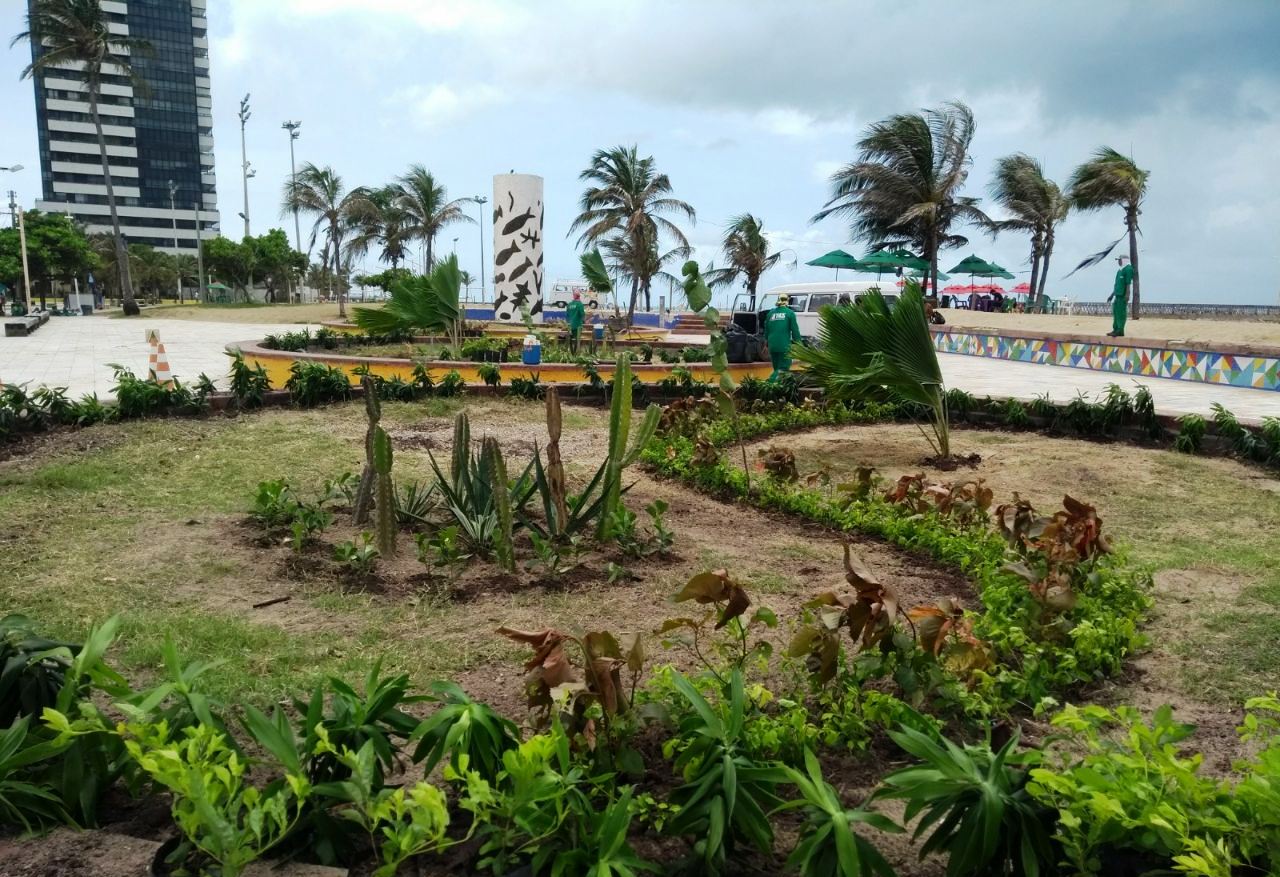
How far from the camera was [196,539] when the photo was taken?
4758 mm

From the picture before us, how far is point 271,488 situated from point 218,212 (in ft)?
377

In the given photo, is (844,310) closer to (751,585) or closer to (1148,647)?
(751,585)

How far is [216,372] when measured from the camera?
16.4 metres

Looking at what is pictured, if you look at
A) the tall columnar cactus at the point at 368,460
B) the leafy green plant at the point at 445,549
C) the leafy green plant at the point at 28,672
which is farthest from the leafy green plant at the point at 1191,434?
the leafy green plant at the point at 28,672

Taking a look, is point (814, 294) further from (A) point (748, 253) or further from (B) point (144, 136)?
(B) point (144, 136)

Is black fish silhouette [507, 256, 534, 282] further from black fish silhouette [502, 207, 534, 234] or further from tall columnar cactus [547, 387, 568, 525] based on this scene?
tall columnar cactus [547, 387, 568, 525]

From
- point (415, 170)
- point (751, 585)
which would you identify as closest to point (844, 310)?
point (751, 585)

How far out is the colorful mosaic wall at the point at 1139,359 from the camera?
15.2 metres

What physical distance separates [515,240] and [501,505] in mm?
26815

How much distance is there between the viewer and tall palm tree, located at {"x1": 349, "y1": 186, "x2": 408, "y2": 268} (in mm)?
47125

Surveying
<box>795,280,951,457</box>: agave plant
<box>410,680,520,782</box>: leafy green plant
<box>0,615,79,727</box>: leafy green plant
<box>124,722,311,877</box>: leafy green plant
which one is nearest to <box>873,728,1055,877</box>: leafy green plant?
<box>410,680,520,782</box>: leafy green plant

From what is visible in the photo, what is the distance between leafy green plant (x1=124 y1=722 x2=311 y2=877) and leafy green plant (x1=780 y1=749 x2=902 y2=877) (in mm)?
1005

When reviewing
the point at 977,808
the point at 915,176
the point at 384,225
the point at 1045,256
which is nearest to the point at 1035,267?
the point at 1045,256

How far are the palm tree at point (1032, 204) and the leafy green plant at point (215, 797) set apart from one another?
41967 millimetres
